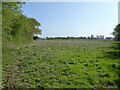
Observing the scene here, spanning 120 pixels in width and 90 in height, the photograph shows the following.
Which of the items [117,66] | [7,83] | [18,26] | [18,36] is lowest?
[7,83]

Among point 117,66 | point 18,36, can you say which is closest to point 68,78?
point 117,66

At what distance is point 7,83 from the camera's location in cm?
516

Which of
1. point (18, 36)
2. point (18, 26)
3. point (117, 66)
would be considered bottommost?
point (117, 66)

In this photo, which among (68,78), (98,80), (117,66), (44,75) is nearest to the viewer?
(98,80)

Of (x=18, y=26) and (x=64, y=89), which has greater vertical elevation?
(x=18, y=26)

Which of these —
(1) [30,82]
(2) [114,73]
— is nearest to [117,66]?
(2) [114,73]

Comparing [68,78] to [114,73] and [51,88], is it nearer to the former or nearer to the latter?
[51,88]

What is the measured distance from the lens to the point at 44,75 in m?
5.83

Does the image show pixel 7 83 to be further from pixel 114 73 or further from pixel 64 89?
pixel 114 73

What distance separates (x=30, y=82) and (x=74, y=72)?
2.44 m

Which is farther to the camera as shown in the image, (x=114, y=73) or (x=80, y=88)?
(x=114, y=73)

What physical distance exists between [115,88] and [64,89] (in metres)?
2.07

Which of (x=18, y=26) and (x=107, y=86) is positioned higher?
(x=18, y=26)

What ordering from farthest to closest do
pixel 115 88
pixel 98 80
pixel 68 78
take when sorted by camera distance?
1. pixel 68 78
2. pixel 98 80
3. pixel 115 88
